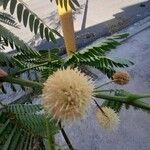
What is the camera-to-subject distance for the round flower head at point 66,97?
53 cm

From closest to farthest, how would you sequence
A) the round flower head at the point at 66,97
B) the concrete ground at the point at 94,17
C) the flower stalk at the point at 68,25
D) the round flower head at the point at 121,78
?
the round flower head at the point at 66,97 → the round flower head at the point at 121,78 → the flower stalk at the point at 68,25 → the concrete ground at the point at 94,17

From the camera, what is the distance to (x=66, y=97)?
1.73 feet

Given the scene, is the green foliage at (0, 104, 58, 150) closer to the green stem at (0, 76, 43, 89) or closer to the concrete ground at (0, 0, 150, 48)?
the green stem at (0, 76, 43, 89)

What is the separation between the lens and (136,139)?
11.8ft

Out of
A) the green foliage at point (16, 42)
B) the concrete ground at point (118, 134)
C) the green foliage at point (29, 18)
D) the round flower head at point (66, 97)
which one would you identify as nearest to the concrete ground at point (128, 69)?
the concrete ground at point (118, 134)

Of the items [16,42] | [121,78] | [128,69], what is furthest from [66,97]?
[128,69]

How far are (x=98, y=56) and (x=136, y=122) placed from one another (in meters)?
2.97

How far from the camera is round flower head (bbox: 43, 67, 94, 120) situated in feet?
1.74

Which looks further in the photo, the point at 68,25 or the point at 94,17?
the point at 94,17

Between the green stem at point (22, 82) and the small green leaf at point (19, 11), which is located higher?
the small green leaf at point (19, 11)

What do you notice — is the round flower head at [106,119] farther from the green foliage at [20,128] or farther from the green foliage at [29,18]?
the green foliage at [29,18]

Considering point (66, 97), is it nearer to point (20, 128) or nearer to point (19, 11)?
point (20, 128)

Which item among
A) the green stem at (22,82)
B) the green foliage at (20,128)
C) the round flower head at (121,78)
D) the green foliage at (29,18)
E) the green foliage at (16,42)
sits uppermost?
the green foliage at (29,18)

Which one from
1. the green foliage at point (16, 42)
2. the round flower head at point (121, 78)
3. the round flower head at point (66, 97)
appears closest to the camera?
the round flower head at point (66, 97)
